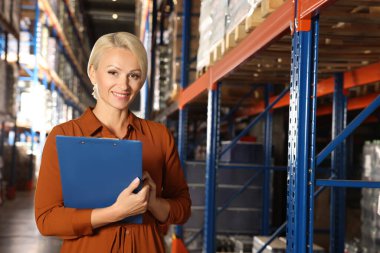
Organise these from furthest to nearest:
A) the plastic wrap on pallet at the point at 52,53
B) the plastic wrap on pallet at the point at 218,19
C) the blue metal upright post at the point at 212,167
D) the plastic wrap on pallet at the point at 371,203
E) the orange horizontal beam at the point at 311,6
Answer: the plastic wrap on pallet at the point at 52,53 < the plastic wrap on pallet at the point at 371,203 < the blue metal upright post at the point at 212,167 < the plastic wrap on pallet at the point at 218,19 < the orange horizontal beam at the point at 311,6

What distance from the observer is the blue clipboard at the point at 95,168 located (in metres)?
1.92

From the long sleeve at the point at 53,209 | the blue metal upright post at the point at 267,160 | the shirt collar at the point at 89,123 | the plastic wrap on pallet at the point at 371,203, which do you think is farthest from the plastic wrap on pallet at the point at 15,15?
the long sleeve at the point at 53,209

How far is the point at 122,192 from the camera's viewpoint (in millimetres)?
1956

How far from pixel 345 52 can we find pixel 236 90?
4.10 metres

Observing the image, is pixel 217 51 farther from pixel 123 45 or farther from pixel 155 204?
pixel 155 204

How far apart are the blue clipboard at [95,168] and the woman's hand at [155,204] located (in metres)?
0.06

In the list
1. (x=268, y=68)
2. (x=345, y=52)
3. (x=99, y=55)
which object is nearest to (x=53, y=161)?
(x=99, y=55)

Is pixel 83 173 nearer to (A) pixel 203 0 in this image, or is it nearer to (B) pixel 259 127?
(A) pixel 203 0

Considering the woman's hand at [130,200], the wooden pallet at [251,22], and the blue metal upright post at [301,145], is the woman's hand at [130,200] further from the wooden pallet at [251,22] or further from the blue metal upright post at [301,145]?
the wooden pallet at [251,22]

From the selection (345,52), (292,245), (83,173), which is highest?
(345,52)

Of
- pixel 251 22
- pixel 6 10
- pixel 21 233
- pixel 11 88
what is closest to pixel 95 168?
pixel 251 22

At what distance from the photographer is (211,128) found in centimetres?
566

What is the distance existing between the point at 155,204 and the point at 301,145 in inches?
35.9

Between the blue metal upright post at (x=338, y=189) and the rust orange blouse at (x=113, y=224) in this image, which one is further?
the blue metal upright post at (x=338, y=189)
